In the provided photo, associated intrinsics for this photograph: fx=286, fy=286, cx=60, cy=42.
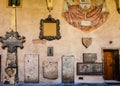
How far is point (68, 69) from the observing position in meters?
11.9

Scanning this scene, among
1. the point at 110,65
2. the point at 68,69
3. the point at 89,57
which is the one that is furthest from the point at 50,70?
the point at 110,65

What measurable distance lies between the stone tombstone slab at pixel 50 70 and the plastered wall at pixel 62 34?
0.45ft

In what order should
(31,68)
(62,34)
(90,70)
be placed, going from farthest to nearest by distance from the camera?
(62,34)
(90,70)
(31,68)

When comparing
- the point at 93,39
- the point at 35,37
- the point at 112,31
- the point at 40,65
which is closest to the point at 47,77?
the point at 40,65

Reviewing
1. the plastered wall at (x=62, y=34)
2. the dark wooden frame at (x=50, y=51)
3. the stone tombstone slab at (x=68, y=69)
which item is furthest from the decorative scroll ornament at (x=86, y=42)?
the dark wooden frame at (x=50, y=51)

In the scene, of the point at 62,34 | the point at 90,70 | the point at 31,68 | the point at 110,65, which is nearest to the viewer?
the point at 31,68

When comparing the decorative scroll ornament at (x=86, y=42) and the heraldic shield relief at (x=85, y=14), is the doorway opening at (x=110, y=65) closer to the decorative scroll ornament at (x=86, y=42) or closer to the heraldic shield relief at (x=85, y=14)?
the decorative scroll ornament at (x=86, y=42)

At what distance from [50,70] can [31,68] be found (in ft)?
2.60

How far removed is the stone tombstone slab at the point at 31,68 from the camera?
11805 millimetres

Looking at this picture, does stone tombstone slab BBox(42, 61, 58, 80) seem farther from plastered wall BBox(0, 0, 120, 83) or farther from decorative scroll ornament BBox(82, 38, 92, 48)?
decorative scroll ornament BBox(82, 38, 92, 48)

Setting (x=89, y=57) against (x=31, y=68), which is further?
(x=89, y=57)

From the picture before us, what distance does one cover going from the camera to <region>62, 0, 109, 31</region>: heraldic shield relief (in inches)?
477

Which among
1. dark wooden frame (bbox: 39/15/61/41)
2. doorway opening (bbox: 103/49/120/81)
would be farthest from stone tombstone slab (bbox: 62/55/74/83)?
doorway opening (bbox: 103/49/120/81)

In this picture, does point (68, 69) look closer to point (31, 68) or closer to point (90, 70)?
point (90, 70)
